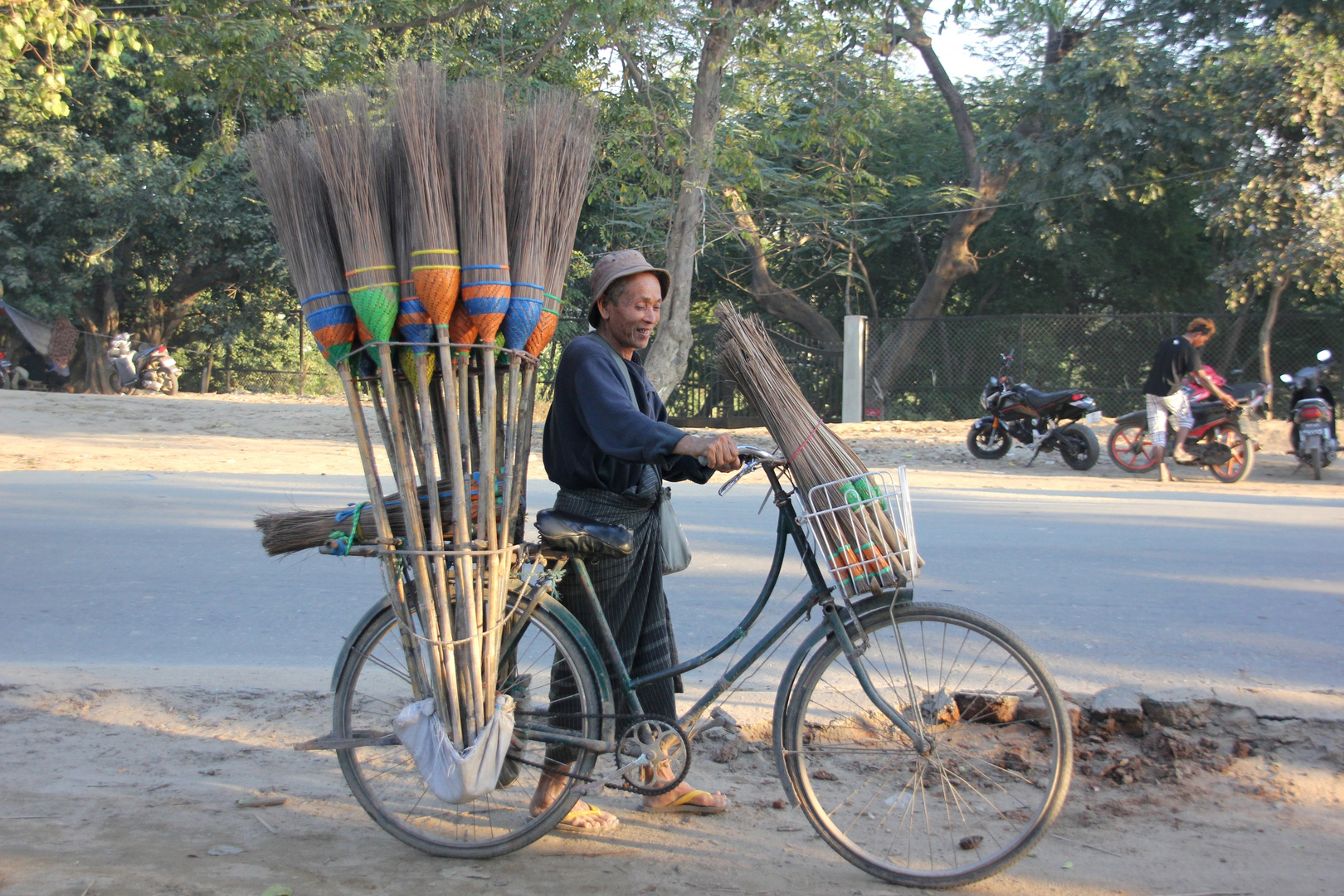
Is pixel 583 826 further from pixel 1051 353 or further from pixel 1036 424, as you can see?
pixel 1051 353

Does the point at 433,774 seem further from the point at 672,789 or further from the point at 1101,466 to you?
the point at 1101,466

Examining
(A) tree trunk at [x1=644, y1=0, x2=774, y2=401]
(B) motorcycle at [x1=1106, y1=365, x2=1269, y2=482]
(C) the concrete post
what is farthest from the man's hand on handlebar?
(C) the concrete post

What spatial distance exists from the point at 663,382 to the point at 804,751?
10924mm

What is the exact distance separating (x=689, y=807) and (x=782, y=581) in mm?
2286

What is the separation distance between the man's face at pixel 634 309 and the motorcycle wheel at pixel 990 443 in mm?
10410

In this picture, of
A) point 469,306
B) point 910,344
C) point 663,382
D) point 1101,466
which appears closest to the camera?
point 469,306

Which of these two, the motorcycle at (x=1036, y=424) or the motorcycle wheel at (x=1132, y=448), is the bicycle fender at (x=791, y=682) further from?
the motorcycle at (x=1036, y=424)

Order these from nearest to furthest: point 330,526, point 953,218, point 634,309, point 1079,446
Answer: point 330,526 → point 634,309 → point 1079,446 → point 953,218

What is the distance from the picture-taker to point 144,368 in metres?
19.4

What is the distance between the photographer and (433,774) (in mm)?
2619

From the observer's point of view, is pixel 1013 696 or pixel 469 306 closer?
pixel 469 306

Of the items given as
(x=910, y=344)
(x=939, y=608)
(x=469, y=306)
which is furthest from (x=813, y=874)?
(x=910, y=344)

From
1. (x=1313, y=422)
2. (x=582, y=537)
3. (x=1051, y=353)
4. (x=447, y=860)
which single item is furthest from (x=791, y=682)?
(x=1051, y=353)

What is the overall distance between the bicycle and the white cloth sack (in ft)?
0.31
